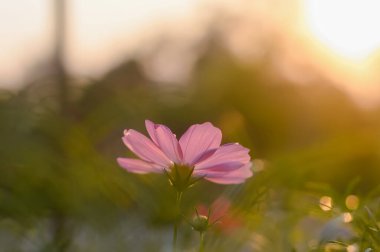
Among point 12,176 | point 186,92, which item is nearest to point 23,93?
point 12,176

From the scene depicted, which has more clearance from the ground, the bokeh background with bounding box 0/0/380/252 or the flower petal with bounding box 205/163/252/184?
the bokeh background with bounding box 0/0/380/252

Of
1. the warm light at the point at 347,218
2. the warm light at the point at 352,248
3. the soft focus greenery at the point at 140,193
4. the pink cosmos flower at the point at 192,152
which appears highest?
the soft focus greenery at the point at 140,193

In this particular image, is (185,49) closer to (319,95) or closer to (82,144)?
(319,95)

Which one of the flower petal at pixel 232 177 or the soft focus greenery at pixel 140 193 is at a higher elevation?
the soft focus greenery at pixel 140 193

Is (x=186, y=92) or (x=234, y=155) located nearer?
(x=234, y=155)

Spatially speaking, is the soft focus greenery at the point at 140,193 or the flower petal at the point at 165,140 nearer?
the flower petal at the point at 165,140

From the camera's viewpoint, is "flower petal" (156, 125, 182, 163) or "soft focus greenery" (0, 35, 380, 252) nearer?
"flower petal" (156, 125, 182, 163)
